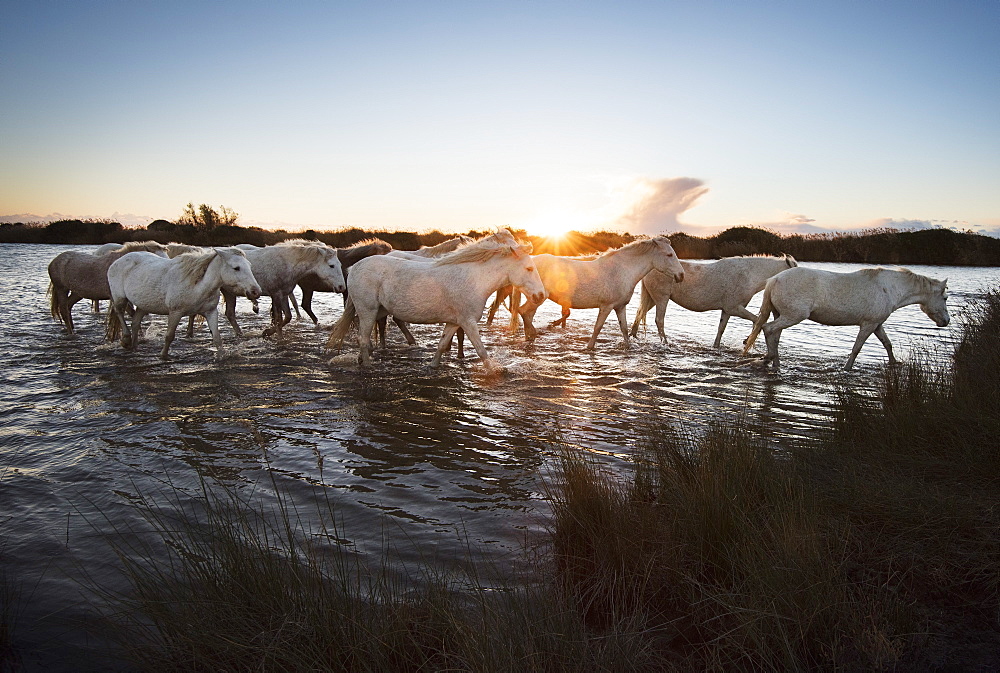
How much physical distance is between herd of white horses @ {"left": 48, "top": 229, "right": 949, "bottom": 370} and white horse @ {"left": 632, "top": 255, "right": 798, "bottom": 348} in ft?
0.08

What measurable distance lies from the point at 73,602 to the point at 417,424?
3.85 meters

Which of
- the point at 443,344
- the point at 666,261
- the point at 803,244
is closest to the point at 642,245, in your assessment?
the point at 666,261

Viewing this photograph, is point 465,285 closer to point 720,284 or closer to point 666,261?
point 666,261

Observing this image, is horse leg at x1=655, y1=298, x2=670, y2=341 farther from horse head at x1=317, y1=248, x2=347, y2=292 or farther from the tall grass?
the tall grass

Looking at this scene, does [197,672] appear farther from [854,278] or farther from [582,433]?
[854,278]

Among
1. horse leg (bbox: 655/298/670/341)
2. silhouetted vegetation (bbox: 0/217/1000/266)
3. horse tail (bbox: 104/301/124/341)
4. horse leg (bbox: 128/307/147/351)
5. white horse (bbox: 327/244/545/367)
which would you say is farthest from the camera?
silhouetted vegetation (bbox: 0/217/1000/266)

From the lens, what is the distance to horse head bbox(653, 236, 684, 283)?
12.4 metres

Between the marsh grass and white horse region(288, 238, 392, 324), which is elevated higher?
white horse region(288, 238, 392, 324)

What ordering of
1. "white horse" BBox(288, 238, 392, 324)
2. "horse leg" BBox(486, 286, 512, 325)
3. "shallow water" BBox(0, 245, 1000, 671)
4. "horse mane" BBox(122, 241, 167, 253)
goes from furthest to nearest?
"horse leg" BBox(486, 286, 512, 325) → "white horse" BBox(288, 238, 392, 324) → "horse mane" BBox(122, 241, 167, 253) → "shallow water" BBox(0, 245, 1000, 671)

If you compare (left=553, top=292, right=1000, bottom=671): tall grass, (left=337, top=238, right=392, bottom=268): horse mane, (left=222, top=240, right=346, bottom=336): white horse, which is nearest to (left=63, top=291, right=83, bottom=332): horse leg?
(left=222, top=240, right=346, bottom=336): white horse

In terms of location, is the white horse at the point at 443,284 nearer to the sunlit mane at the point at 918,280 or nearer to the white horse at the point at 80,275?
the sunlit mane at the point at 918,280

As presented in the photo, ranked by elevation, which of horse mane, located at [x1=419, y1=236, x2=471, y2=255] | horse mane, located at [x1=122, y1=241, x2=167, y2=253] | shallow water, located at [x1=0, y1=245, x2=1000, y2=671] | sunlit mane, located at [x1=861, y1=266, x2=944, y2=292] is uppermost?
horse mane, located at [x1=419, y1=236, x2=471, y2=255]

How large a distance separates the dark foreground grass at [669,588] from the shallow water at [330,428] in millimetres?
426

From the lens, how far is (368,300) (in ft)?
32.3
